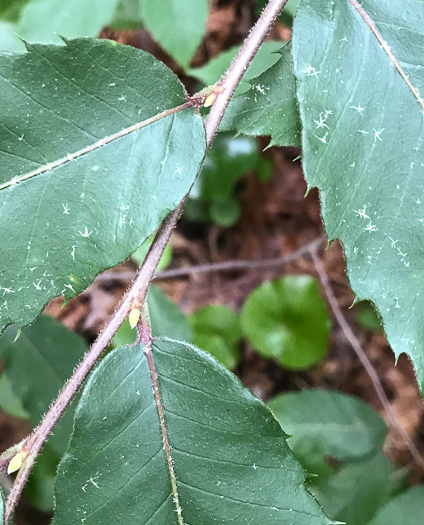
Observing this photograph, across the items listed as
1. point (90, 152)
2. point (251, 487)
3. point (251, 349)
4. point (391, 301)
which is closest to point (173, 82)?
point (90, 152)

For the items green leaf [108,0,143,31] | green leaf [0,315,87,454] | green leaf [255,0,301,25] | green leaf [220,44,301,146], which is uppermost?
green leaf [255,0,301,25]

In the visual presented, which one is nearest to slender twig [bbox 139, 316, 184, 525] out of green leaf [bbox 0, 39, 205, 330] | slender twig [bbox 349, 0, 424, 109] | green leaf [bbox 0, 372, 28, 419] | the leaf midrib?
green leaf [bbox 0, 39, 205, 330]

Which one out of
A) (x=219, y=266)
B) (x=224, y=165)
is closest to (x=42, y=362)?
(x=219, y=266)

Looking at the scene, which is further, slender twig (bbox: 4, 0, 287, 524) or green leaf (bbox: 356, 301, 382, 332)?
green leaf (bbox: 356, 301, 382, 332)

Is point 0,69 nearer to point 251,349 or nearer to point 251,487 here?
point 251,487

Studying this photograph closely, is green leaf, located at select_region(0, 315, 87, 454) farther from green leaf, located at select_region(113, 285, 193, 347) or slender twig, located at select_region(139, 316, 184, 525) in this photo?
slender twig, located at select_region(139, 316, 184, 525)

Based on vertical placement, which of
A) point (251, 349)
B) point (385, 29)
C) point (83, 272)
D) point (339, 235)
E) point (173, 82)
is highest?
point (385, 29)
